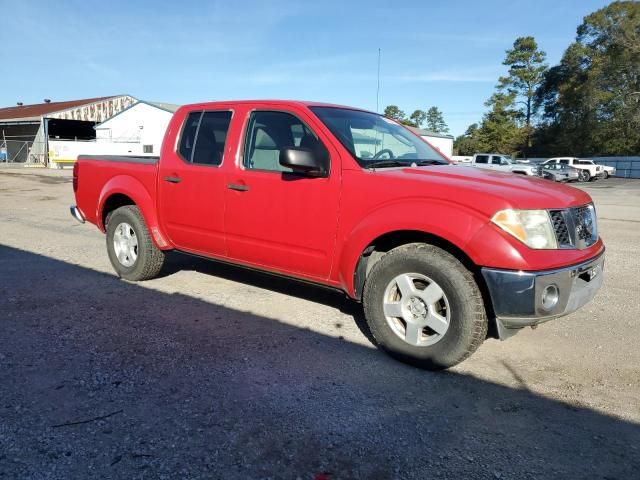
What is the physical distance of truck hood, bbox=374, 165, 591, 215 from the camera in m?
3.19

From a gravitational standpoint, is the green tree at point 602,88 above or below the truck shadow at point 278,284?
above

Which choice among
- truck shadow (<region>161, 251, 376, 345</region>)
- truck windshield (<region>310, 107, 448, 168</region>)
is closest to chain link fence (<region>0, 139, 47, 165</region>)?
truck shadow (<region>161, 251, 376, 345</region>)

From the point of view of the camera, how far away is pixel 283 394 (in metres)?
3.11

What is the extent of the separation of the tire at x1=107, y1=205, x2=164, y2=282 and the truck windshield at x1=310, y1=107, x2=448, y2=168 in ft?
7.56

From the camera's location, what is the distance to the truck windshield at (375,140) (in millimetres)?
4027

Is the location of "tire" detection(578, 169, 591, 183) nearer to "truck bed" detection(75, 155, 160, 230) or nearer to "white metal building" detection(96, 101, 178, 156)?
"white metal building" detection(96, 101, 178, 156)

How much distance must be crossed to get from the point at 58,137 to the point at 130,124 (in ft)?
26.9

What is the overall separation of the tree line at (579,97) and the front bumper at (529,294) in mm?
51529

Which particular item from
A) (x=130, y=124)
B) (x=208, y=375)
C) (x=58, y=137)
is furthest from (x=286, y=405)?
(x=58, y=137)

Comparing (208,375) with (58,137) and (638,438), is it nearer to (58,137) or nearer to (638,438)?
(638,438)

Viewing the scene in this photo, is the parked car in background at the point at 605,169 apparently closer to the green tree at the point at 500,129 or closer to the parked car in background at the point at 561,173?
the parked car in background at the point at 561,173

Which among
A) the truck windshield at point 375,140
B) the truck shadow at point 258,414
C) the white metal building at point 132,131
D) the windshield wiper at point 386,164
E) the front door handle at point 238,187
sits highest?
the white metal building at point 132,131

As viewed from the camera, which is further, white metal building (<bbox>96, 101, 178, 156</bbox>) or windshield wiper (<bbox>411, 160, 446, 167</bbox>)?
white metal building (<bbox>96, 101, 178, 156</bbox>)

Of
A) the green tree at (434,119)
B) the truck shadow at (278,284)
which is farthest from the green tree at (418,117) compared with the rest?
the truck shadow at (278,284)
